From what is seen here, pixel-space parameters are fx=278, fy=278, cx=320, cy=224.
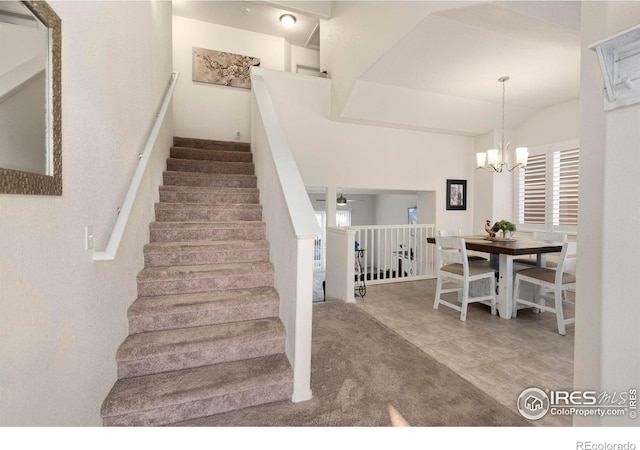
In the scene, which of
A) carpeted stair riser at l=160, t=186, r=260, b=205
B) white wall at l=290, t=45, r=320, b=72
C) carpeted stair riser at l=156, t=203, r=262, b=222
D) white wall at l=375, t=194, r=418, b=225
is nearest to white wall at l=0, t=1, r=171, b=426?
carpeted stair riser at l=156, t=203, r=262, b=222

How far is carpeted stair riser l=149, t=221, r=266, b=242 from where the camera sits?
8.13 ft

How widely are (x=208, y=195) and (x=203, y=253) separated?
859mm

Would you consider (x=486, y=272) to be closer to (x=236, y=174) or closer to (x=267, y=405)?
(x=267, y=405)

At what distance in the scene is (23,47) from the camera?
3.10 feet

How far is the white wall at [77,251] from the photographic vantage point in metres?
0.92

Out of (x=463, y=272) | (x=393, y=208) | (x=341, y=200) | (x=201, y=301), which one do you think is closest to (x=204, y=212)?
(x=201, y=301)

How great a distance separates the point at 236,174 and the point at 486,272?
3.13m

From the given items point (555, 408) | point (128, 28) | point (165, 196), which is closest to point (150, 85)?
point (128, 28)

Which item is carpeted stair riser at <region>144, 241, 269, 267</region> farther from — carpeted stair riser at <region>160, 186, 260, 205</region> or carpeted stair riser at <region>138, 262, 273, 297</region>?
carpeted stair riser at <region>160, 186, 260, 205</region>

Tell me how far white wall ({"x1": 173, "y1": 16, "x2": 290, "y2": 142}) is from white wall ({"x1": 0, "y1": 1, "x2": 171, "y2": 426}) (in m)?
2.83

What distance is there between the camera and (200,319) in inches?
77.2

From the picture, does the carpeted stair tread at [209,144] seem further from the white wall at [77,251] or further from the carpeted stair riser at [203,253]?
the carpeted stair riser at [203,253]

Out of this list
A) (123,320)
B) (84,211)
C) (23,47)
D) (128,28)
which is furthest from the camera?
(128,28)

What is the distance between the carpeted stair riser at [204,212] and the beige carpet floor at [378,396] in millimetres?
1427
